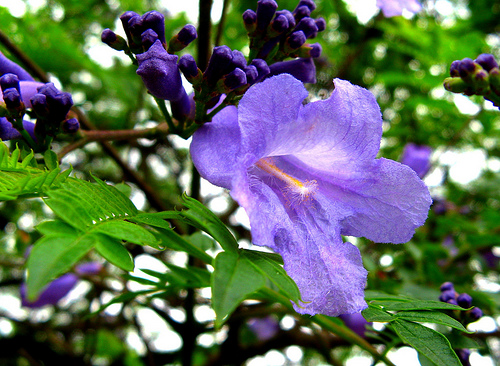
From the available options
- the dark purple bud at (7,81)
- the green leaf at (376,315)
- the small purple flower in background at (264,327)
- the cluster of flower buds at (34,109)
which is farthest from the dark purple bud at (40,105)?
the small purple flower in background at (264,327)

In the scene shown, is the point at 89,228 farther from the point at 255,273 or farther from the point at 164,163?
the point at 164,163

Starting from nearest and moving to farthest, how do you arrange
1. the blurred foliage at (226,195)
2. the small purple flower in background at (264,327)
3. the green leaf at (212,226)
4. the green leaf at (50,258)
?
the green leaf at (50,258) → the green leaf at (212,226) → the blurred foliage at (226,195) → the small purple flower in background at (264,327)

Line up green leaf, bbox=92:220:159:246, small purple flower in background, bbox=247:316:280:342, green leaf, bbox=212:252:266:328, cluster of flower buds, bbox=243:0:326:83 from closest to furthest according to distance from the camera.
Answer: green leaf, bbox=212:252:266:328 < green leaf, bbox=92:220:159:246 < cluster of flower buds, bbox=243:0:326:83 < small purple flower in background, bbox=247:316:280:342

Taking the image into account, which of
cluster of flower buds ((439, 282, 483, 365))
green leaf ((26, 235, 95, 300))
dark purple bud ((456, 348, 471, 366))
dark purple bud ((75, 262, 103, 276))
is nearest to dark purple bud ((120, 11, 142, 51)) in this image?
green leaf ((26, 235, 95, 300))

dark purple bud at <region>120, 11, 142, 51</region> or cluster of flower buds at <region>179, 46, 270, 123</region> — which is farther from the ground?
dark purple bud at <region>120, 11, 142, 51</region>

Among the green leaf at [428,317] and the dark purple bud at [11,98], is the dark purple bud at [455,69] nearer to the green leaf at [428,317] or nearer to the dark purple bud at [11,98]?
the green leaf at [428,317]

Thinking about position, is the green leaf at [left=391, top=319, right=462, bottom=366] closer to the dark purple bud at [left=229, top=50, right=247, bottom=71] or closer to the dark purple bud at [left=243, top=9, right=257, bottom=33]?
the dark purple bud at [left=229, top=50, right=247, bottom=71]
